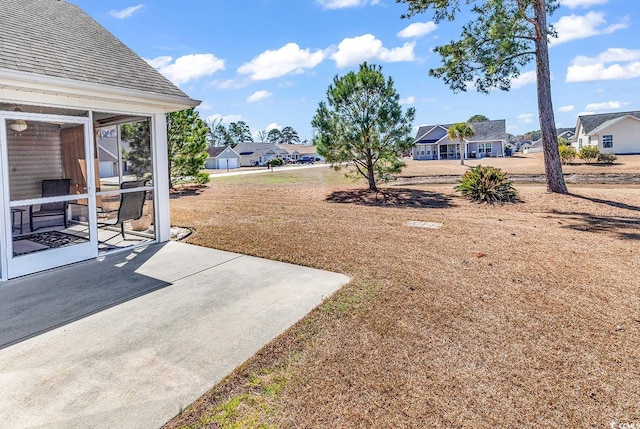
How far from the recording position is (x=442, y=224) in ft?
27.8

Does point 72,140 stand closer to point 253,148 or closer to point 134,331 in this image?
point 134,331

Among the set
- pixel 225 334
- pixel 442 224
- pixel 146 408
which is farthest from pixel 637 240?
pixel 146 408

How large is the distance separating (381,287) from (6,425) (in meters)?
3.63

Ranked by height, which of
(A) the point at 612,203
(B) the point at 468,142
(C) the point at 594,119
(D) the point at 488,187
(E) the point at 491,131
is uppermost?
(C) the point at 594,119

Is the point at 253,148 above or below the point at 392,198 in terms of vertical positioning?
above

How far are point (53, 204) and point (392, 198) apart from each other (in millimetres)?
10612

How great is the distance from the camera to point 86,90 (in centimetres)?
543

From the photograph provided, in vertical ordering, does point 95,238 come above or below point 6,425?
above

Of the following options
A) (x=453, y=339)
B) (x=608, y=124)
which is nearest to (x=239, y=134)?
(x=608, y=124)

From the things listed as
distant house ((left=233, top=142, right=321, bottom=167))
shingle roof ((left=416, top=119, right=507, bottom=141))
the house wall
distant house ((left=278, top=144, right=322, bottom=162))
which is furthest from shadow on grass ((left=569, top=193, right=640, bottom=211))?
distant house ((left=278, top=144, right=322, bottom=162))

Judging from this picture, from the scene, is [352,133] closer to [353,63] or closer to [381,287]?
[353,63]

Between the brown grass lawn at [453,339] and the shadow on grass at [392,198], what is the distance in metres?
4.72

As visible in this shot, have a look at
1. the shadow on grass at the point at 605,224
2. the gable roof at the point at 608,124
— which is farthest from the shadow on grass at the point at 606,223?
the gable roof at the point at 608,124

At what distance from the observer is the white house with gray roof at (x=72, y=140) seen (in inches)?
200
